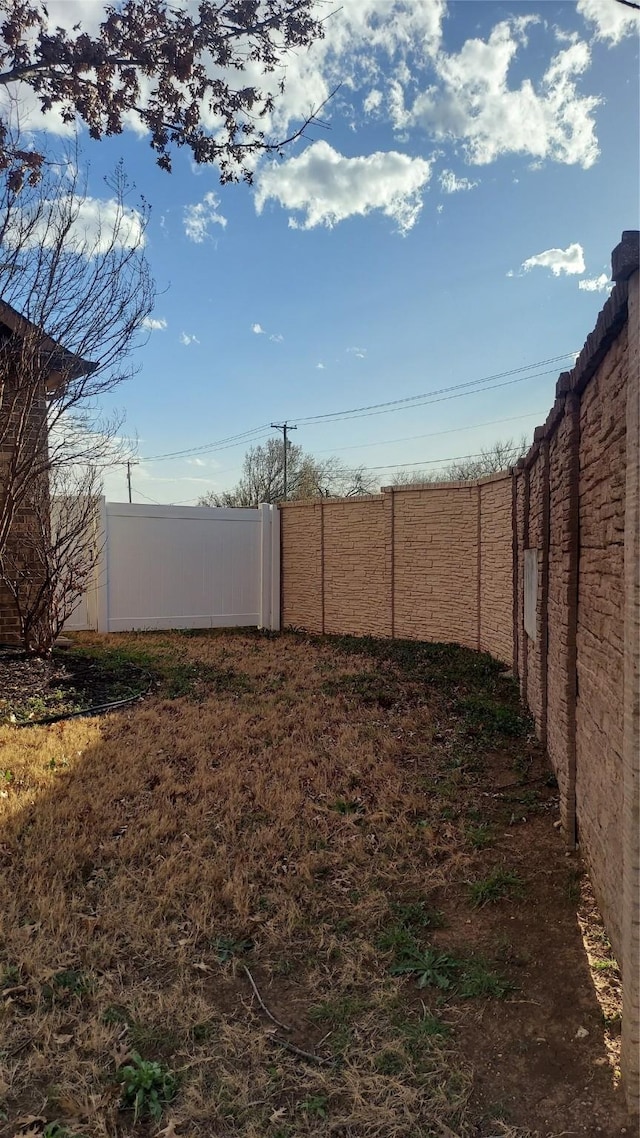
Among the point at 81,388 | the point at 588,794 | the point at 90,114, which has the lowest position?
the point at 588,794

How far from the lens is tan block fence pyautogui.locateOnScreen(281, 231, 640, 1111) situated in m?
1.75

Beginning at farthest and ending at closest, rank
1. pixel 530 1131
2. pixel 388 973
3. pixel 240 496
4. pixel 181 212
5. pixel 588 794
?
pixel 240 496
pixel 181 212
pixel 588 794
pixel 388 973
pixel 530 1131

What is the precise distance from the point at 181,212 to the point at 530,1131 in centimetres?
626

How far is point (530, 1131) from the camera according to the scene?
1581mm

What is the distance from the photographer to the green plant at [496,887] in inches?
106

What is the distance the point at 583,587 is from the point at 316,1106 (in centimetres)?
222

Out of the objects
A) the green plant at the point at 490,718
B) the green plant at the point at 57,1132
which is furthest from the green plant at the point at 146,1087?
the green plant at the point at 490,718

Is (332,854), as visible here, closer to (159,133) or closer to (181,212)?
(159,133)

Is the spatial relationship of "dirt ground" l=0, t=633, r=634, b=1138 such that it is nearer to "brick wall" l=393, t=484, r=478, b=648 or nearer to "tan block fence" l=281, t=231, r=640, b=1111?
"tan block fence" l=281, t=231, r=640, b=1111

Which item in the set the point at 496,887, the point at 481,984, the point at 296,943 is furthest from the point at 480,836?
the point at 296,943

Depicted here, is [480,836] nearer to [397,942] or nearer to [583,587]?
[397,942]

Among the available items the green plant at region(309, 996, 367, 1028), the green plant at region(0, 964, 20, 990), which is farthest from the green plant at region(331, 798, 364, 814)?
the green plant at region(0, 964, 20, 990)

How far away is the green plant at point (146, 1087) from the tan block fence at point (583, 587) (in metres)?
1.26

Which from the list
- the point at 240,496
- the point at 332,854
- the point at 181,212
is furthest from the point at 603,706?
the point at 240,496
